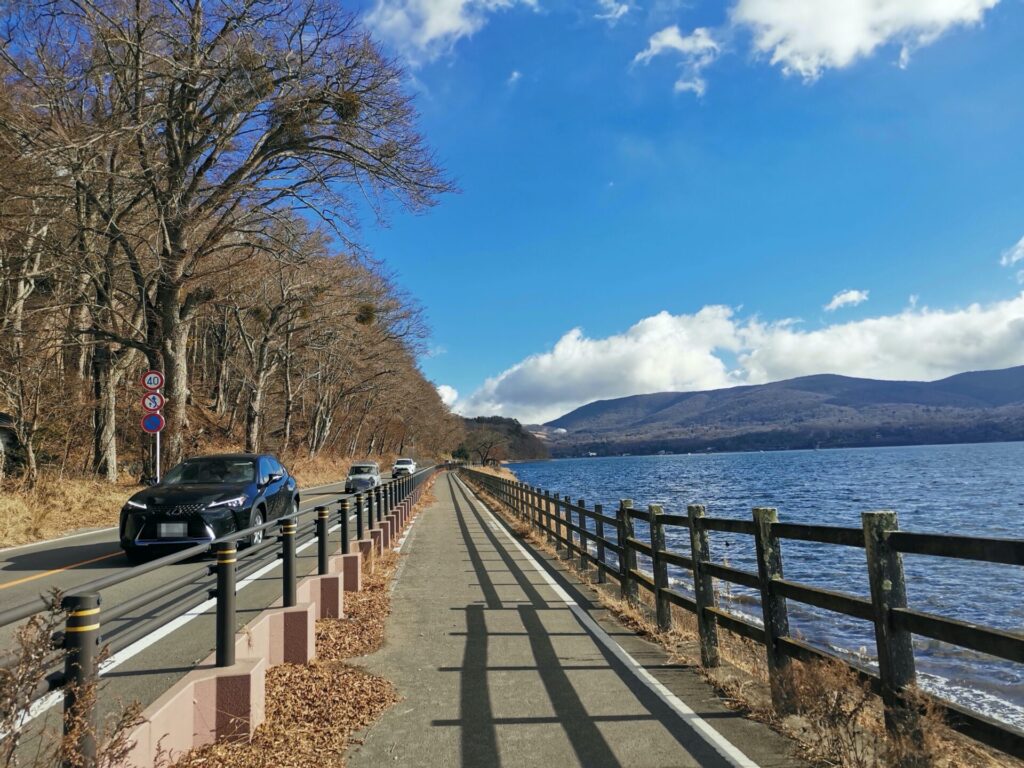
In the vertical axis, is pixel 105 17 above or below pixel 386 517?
above

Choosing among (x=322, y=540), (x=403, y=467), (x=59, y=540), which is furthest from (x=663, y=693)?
(x=403, y=467)

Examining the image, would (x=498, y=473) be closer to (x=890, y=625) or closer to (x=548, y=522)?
(x=548, y=522)

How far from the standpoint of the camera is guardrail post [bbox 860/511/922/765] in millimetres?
3889

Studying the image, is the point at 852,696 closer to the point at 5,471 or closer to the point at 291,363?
the point at 5,471

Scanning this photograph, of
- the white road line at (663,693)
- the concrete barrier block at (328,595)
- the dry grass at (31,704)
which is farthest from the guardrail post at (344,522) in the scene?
the dry grass at (31,704)

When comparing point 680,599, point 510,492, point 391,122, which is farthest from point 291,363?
point 680,599

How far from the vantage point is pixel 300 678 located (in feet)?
17.6

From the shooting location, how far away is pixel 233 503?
10422 mm

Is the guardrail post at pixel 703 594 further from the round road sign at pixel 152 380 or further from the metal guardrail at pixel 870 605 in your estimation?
the round road sign at pixel 152 380

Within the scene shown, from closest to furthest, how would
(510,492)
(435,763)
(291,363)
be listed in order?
(435,763), (510,492), (291,363)

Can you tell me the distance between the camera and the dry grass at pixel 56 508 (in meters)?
13.7

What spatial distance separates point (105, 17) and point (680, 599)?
53.9 feet

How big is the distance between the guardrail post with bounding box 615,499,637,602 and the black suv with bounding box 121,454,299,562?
4.76m

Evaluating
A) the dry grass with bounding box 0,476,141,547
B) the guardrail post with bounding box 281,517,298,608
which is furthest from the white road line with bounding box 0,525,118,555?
the guardrail post with bounding box 281,517,298,608
